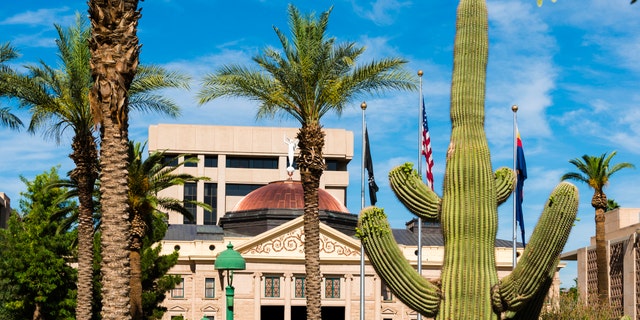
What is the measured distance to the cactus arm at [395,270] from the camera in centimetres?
1669

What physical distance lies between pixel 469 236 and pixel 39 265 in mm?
32910

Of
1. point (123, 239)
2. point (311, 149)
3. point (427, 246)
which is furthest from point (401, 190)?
point (427, 246)

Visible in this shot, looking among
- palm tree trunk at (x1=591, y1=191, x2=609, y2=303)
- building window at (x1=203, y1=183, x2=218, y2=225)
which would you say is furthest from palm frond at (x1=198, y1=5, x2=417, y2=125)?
building window at (x1=203, y1=183, x2=218, y2=225)

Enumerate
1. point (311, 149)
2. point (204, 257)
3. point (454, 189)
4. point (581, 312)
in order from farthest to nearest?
point (204, 257) < point (581, 312) < point (311, 149) < point (454, 189)

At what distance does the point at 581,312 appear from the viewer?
44.9 metres

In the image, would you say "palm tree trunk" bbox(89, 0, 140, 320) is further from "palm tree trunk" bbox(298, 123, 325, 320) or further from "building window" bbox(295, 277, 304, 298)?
"building window" bbox(295, 277, 304, 298)

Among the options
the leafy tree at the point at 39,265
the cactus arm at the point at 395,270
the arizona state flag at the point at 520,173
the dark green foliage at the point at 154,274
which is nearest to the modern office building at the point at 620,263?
the arizona state flag at the point at 520,173

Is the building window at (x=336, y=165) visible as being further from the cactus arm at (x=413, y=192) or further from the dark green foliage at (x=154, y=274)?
the cactus arm at (x=413, y=192)

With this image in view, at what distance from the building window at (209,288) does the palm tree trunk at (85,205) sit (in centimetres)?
3867

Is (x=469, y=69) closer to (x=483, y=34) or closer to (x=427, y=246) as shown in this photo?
(x=483, y=34)

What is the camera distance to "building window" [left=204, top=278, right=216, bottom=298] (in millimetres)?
71312

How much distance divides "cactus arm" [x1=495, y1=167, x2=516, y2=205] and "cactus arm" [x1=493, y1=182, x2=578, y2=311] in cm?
132

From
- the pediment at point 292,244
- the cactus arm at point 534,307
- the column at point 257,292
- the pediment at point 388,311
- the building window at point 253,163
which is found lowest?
the cactus arm at point 534,307

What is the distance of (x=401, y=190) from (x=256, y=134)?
9216cm
